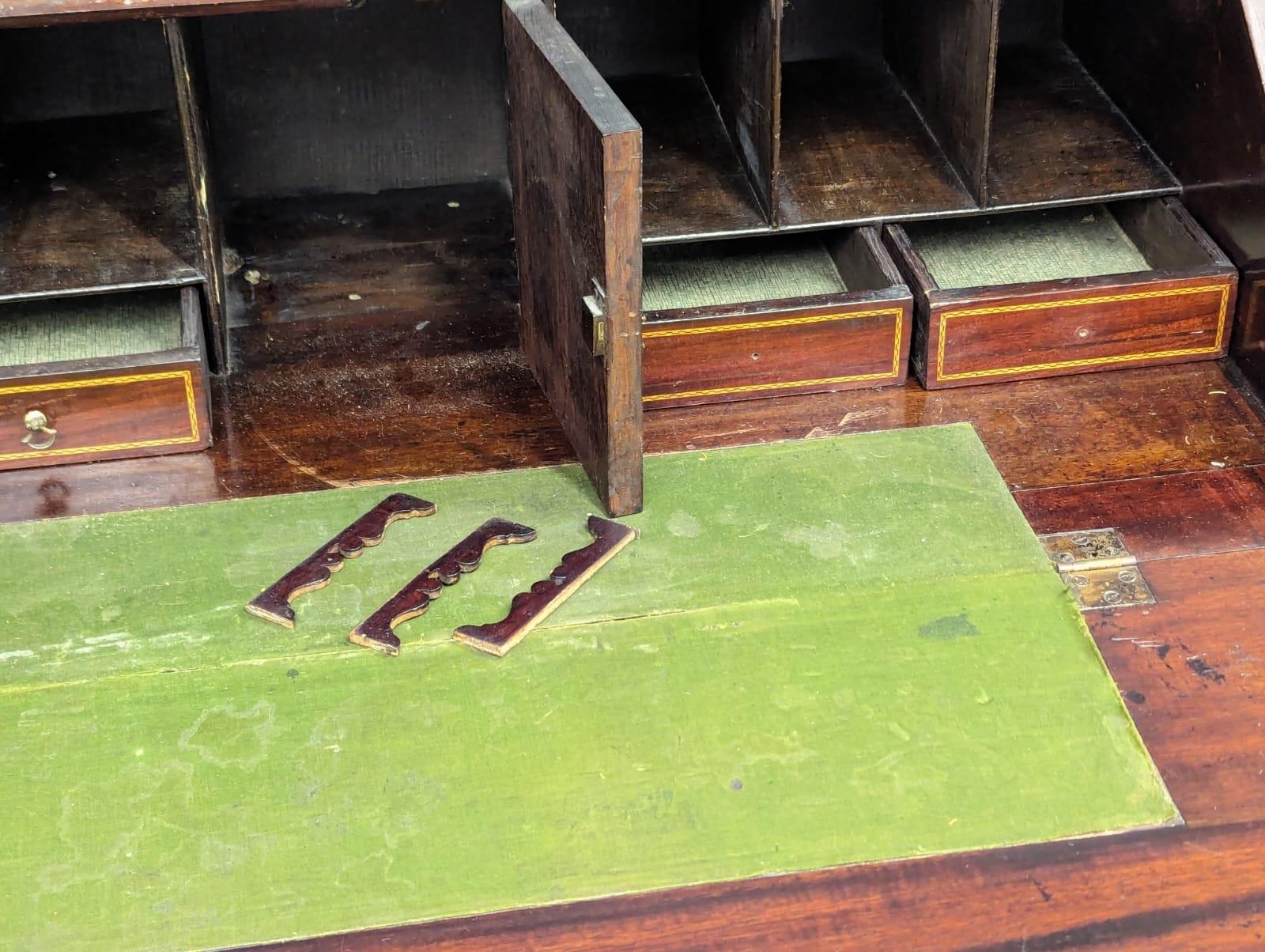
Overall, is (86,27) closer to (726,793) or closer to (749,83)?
(749,83)

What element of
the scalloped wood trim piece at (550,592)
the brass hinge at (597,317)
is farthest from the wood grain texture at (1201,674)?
the brass hinge at (597,317)

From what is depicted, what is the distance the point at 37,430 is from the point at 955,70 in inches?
72.0

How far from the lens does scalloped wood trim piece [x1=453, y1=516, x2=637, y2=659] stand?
2.22 metres

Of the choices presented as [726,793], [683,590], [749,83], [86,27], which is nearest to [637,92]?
[749,83]

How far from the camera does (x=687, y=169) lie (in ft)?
9.80

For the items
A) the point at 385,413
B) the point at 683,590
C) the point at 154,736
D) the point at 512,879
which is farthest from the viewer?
the point at 385,413

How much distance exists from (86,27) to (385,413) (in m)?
1.18

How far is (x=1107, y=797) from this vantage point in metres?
1.97

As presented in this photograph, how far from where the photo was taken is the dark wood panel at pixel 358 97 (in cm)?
336

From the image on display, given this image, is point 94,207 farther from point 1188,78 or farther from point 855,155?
point 1188,78

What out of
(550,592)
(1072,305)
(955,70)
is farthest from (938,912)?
(955,70)

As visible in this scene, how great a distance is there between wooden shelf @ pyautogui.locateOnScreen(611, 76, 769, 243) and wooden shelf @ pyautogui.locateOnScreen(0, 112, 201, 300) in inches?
34.2

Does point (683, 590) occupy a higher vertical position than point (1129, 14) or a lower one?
lower

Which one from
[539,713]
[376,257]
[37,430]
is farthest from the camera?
[376,257]
